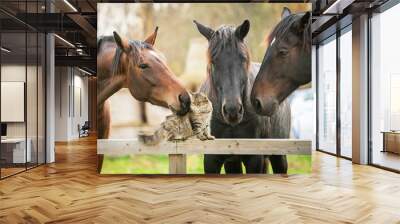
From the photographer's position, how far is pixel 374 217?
379 centimetres

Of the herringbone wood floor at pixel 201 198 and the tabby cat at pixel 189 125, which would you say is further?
the tabby cat at pixel 189 125

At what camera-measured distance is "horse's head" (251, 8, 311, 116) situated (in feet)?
20.1

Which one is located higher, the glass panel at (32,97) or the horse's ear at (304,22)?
the horse's ear at (304,22)

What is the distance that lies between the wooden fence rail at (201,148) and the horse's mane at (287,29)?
5.28 ft

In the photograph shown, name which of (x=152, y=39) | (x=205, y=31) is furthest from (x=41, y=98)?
(x=205, y=31)

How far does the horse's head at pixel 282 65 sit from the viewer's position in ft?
20.1

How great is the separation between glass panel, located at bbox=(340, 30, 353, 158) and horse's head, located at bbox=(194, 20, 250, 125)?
3.59 m

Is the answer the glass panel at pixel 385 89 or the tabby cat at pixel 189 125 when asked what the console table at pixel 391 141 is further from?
the tabby cat at pixel 189 125

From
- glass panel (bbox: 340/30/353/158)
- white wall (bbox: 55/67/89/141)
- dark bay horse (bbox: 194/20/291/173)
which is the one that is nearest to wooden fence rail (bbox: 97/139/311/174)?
dark bay horse (bbox: 194/20/291/173)

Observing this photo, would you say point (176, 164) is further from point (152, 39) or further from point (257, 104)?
point (152, 39)

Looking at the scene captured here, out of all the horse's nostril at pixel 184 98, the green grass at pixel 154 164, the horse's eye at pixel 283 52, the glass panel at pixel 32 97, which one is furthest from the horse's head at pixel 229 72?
the glass panel at pixel 32 97

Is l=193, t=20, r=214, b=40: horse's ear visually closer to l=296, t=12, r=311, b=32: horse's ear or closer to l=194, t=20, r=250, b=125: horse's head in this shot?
l=194, t=20, r=250, b=125: horse's head

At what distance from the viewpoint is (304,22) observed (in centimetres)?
609

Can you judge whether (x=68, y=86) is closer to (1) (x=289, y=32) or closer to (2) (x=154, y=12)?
(2) (x=154, y=12)
